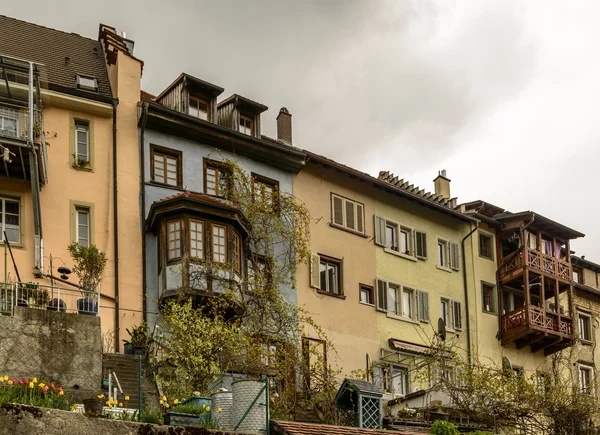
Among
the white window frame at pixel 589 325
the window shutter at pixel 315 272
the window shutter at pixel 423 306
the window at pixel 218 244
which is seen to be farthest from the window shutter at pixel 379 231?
the white window frame at pixel 589 325

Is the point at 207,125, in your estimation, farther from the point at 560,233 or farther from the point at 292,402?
the point at 560,233

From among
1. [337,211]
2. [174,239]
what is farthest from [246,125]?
[174,239]

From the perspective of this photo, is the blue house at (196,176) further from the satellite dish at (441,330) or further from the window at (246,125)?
the satellite dish at (441,330)

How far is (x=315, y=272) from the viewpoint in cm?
4169

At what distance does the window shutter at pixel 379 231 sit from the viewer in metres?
45.2

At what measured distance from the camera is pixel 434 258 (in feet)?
157

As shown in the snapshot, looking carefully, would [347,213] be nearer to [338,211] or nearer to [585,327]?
[338,211]

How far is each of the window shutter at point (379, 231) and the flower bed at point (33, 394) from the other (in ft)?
73.4

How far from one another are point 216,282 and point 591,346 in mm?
26294

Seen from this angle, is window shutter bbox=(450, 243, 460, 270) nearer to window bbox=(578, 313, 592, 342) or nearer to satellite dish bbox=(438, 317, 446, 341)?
satellite dish bbox=(438, 317, 446, 341)

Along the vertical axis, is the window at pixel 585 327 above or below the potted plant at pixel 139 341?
above

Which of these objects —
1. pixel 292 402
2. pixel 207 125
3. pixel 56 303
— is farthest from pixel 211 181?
pixel 56 303

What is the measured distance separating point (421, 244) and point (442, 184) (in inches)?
214

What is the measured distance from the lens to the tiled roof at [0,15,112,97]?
38688 mm
